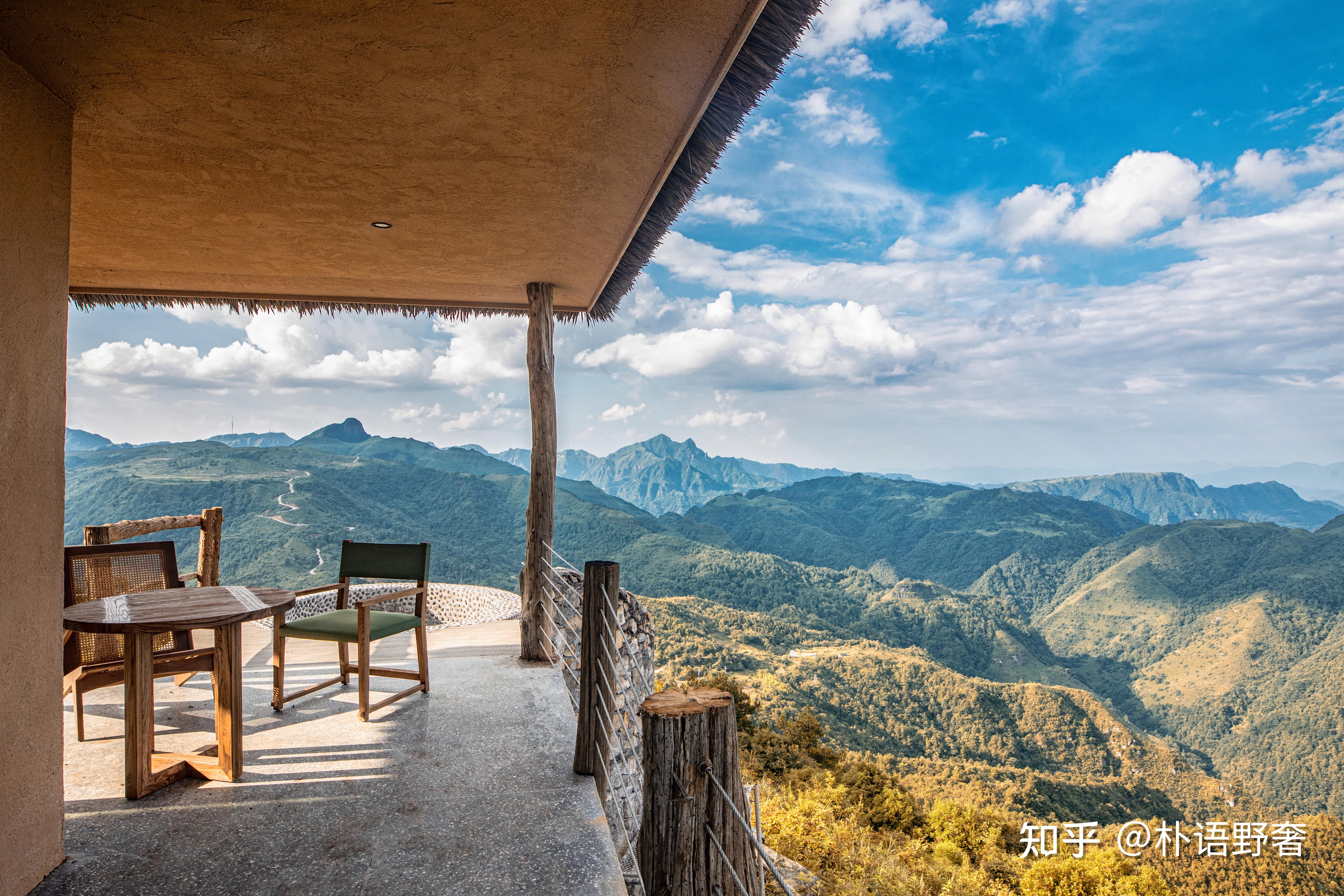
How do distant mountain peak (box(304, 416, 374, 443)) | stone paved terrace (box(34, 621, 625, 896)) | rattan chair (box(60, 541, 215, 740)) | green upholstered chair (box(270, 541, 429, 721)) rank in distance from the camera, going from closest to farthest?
stone paved terrace (box(34, 621, 625, 896)), rattan chair (box(60, 541, 215, 740)), green upholstered chair (box(270, 541, 429, 721)), distant mountain peak (box(304, 416, 374, 443))

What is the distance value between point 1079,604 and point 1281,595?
1789 centimetres

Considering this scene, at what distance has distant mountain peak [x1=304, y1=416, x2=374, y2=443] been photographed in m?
70.0

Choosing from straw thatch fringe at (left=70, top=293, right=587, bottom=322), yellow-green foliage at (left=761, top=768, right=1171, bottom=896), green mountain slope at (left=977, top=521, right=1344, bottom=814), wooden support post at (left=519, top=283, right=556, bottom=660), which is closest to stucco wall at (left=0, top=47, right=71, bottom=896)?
wooden support post at (left=519, top=283, right=556, bottom=660)

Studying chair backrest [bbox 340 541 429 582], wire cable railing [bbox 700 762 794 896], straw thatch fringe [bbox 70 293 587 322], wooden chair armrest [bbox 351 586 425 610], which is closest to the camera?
wire cable railing [bbox 700 762 794 896]

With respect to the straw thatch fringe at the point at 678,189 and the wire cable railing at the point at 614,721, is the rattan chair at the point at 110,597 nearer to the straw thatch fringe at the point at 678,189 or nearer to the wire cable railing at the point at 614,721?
the wire cable railing at the point at 614,721

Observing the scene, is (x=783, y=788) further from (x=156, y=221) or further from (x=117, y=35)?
(x=117, y=35)

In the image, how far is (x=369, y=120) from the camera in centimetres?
219

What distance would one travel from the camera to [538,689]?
3523 mm

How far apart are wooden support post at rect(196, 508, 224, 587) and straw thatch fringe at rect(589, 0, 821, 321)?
3164 mm

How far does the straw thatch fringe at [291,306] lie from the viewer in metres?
4.40

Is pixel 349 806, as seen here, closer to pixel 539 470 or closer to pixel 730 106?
pixel 539 470

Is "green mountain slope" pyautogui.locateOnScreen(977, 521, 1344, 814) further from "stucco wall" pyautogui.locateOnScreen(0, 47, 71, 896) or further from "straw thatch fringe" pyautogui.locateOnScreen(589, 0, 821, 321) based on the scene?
"stucco wall" pyautogui.locateOnScreen(0, 47, 71, 896)

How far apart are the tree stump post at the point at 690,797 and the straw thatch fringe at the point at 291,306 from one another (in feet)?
13.2

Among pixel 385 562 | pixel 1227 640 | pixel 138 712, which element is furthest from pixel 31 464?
pixel 1227 640
